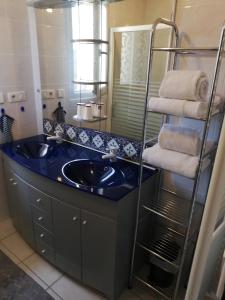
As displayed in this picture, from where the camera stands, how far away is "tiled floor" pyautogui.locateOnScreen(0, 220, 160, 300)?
1.62m

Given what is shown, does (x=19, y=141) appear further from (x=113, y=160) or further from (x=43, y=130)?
(x=113, y=160)

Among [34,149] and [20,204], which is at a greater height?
[34,149]

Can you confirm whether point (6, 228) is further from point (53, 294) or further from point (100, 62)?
point (100, 62)

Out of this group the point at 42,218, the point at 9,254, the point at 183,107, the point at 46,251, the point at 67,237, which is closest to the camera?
the point at 183,107

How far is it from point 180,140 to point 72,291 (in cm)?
130

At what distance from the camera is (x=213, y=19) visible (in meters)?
1.18

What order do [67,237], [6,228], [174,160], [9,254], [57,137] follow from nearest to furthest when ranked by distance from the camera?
[174,160] → [67,237] → [9,254] → [57,137] → [6,228]

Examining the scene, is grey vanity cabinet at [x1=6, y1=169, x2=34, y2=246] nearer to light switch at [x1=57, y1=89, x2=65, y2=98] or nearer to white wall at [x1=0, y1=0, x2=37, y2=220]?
white wall at [x1=0, y1=0, x2=37, y2=220]

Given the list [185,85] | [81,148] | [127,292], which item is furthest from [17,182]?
[185,85]

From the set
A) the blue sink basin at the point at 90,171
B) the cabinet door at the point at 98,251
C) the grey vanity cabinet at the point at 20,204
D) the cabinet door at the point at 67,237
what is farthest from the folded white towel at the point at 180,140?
the grey vanity cabinet at the point at 20,204

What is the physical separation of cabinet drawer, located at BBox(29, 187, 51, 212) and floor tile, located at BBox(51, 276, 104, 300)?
57 cm

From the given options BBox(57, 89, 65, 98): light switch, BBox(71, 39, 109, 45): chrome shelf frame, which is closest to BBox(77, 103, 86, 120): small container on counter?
BBox(57, 89, 65, 98): light switch

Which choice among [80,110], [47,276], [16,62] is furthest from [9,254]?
[16,62]

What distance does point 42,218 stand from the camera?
168 cm
